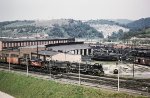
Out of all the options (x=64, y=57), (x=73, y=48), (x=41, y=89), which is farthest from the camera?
(x=73, y=48)

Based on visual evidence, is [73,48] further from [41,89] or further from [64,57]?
[41,89]

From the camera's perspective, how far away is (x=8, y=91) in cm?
5753

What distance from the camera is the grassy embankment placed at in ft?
136

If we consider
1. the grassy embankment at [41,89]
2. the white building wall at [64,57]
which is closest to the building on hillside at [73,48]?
the white building wall at [64,57]

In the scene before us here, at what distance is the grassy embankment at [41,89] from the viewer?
1631 inches

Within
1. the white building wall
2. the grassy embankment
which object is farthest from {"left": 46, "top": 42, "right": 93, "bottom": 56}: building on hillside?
the grassy embankment

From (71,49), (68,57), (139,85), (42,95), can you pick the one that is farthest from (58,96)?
(71,49)

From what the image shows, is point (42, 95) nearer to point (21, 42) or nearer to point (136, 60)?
point (136, 60)

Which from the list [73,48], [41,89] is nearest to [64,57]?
[73,48]

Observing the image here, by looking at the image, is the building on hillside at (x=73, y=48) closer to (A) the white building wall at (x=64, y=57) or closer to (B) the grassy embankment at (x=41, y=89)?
(A) the white building wall at (x=64, y=57)

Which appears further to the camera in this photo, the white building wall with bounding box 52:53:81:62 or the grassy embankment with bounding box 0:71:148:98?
the white building wall with bounding box 52:53:81:62

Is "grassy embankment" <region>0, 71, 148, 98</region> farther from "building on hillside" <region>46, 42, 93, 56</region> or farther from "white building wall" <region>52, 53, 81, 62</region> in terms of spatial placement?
"building on hillside" <region>46, 42, 93, 56</region>

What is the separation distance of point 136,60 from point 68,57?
73.2ft

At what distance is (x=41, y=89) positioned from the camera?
165ft
